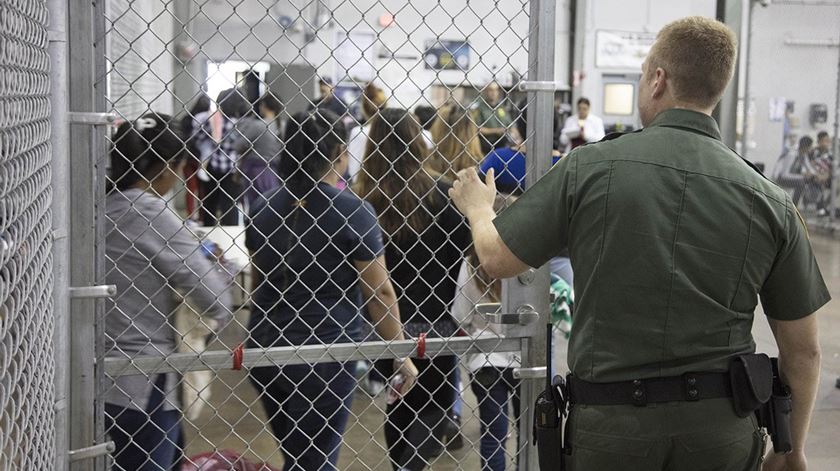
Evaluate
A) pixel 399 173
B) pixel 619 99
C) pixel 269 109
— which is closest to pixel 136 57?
pixel 269 109

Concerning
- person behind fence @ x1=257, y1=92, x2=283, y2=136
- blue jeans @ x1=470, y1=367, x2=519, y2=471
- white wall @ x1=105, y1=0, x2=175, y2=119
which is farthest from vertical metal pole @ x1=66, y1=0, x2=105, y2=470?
person behind fence @ x1=257, y1=92, x2=283, y2=136

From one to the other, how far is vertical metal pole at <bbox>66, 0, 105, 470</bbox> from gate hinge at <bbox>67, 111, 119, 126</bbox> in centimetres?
2

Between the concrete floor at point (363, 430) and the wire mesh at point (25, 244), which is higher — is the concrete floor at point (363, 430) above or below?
below

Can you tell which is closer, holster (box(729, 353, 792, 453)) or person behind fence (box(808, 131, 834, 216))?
holster (box(729, 353, 792, 453))

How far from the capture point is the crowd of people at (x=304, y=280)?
2.93 meters

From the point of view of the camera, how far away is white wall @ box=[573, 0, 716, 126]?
63.4 ft

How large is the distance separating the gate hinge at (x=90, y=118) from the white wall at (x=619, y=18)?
17422 mm

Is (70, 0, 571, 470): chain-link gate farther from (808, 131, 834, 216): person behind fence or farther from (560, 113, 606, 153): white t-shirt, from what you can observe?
(808, 131, 834, 216): person behind fence

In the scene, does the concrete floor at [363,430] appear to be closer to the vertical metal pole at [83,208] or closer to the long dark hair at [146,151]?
the long dark hair at [146,151]

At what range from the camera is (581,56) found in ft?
62.2

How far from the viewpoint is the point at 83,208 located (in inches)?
91.4

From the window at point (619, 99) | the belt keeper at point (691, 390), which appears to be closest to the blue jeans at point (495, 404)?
the belt keeper at point (691, 390)

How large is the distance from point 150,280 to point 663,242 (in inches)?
62.3

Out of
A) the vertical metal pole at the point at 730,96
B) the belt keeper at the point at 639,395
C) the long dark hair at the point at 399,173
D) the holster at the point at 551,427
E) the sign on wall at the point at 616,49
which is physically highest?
the sign on wall at the point at 616,49
